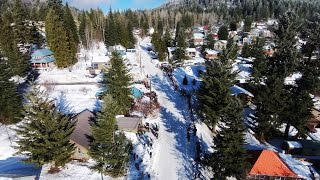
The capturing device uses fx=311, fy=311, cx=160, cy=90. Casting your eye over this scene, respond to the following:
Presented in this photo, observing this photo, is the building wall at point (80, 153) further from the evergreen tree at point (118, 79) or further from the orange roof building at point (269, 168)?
the orange roof building at point (269, 168)

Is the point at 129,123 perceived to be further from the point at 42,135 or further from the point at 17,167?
the point at 17,167

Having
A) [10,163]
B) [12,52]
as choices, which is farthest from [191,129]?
[12,52]

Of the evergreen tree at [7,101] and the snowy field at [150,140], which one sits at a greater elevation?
the evergreen tree at [7,101]

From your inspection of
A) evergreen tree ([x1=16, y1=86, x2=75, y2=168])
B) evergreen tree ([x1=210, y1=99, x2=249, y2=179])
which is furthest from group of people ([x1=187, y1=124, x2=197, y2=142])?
evergreen tree ([x1=16, y1=86, x2=75, y2=168])

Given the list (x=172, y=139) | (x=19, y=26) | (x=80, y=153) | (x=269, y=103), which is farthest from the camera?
(x=19, y=26)

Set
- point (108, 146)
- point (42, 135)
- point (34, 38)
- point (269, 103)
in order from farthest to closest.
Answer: point (34, 38) → point (269, 103) → point (108, 146) → point (42, 135)

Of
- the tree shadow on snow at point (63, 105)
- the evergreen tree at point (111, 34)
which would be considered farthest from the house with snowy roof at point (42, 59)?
the evergreen tree at point (111, 34)
